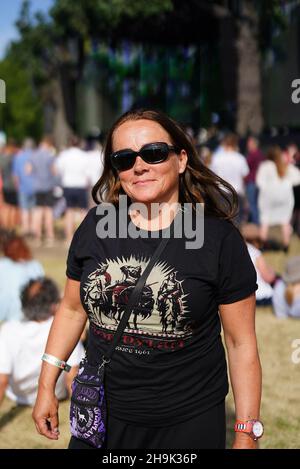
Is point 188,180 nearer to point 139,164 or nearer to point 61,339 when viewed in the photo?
point 139,164

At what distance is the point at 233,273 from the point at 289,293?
16.3ft

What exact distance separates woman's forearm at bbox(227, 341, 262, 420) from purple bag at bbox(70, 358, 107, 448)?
427 mm

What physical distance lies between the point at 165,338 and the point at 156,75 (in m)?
37.2

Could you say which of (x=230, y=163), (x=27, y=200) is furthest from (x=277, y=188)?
(x=27, y=200)

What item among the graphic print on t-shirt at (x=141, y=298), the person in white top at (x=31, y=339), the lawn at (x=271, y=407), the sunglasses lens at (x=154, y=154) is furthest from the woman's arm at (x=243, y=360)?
the person in white top at (x=31, y=339)

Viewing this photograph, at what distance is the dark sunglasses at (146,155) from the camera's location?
235 cm

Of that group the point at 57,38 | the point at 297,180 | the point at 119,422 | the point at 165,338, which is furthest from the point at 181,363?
the point at 57,38

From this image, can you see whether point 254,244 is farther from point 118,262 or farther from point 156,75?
point 156,75

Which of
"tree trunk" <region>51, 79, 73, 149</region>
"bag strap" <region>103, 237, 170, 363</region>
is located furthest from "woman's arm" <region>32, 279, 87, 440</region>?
"tree trunk" <region>51, 79, 73, 149</region>

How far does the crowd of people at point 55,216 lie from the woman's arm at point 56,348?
1967mm

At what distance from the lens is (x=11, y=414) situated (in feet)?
16.3

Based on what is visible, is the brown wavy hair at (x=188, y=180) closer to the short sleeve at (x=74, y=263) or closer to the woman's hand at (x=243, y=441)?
the short sleeve at (x=74, y=263)

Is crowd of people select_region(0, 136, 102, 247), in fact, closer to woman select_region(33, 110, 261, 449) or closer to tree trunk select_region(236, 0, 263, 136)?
tree trunk select_region(236, 0, 263, 136)

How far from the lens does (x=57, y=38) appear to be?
3716 centimetres
